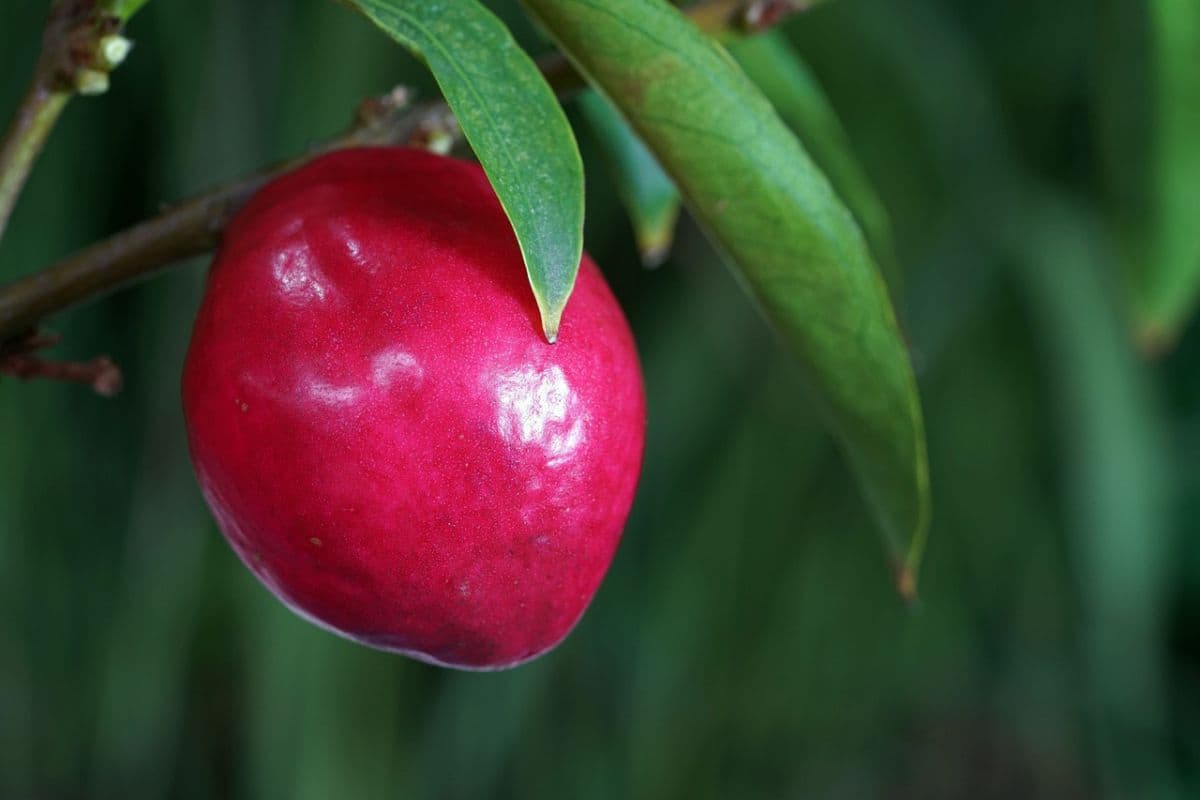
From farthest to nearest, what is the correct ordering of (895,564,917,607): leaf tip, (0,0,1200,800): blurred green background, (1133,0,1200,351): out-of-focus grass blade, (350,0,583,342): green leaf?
(0,0,1200,800): blurred green background
(1133,0,1200,351): out-of-focus grass blade
(895,564,917,607): leaf tip
(350,0,583,342): green leaf

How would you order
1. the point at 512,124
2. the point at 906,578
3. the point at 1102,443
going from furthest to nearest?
the point at 1102,443 → the point at 906,578 → the point at 512,124

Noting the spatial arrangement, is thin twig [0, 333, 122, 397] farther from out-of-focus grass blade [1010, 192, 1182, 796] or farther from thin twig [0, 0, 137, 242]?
out-of-focus grass blade [1010, 192, 1182, 796]

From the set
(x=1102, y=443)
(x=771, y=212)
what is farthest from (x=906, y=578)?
(x=1102, y=443)

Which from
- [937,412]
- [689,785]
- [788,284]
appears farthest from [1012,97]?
[788,284]

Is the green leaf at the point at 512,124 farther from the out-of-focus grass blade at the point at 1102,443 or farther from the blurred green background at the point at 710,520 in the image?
the out-of-focus grass blade at the point at 1102,443

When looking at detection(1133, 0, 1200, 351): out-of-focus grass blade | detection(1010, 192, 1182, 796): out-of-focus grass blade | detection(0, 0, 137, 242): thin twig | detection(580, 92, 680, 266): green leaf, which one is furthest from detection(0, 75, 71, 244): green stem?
detection(1010, 192, 1182, 796): out-of-focus grass blade

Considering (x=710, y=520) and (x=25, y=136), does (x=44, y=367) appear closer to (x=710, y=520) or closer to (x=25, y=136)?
(x=25, y=136)
